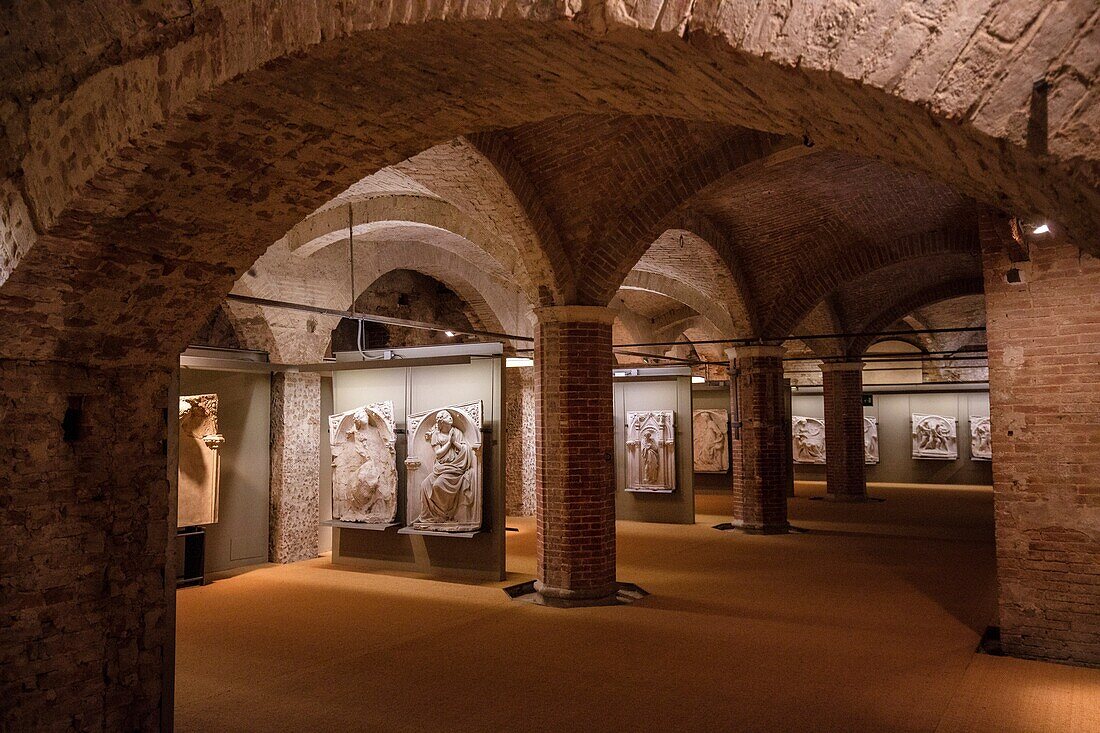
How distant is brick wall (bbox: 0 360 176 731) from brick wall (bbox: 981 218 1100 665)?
601cm

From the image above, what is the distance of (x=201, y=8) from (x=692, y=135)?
17.6ft

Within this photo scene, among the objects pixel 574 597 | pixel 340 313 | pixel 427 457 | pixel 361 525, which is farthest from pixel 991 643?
pixel 340 313

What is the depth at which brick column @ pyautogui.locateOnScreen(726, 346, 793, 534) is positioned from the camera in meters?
12.2

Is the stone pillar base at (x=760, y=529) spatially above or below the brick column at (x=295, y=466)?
below

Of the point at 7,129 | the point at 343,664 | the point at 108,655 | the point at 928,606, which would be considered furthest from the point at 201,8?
the point at 928,606

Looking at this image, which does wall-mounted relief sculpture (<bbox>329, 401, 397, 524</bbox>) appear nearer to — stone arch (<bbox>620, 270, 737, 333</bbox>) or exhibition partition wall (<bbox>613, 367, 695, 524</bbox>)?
exhibition partition wall (<bbox>613, 367, 695, 524</bbox>)

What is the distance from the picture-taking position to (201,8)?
3.01 metres

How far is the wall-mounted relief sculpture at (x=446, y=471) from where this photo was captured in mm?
8773

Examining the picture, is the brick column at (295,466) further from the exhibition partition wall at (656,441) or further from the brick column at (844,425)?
the brick column at (844,425)

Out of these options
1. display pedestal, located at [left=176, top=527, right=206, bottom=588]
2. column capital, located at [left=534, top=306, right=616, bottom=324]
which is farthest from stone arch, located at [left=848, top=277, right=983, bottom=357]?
display pedestal, located at [left=176, top=527, right=206, bottom=588]

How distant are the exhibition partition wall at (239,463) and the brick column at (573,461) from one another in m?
4.29

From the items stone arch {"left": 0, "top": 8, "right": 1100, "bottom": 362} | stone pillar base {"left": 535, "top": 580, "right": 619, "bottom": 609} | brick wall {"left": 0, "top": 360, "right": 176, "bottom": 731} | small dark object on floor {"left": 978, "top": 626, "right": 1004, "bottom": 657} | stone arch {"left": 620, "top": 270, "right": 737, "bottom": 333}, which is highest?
stone arch {"left": 620, "top": 270, "right": 737, "bottom": 333}

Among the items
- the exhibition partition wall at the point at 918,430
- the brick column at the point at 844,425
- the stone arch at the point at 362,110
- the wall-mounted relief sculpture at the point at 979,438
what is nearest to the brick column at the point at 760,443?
the brick column at the point at 844,425

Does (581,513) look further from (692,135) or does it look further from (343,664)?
(692,135)
